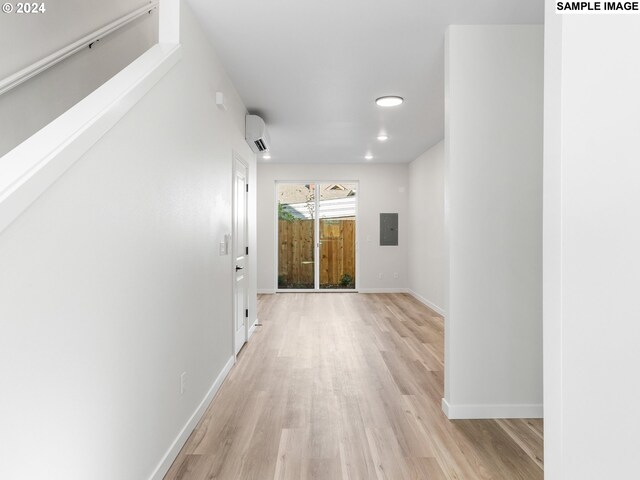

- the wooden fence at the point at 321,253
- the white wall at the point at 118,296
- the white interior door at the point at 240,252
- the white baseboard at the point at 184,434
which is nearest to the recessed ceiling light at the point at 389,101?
the white interior door at the point at 240,252

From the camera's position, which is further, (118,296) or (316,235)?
(316,235)

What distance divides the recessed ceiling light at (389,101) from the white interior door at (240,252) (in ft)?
5.15

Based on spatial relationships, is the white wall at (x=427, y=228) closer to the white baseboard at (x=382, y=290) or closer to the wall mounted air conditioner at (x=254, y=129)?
the white baseboard at (x=382, y=290)

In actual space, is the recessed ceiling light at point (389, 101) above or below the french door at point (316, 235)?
above

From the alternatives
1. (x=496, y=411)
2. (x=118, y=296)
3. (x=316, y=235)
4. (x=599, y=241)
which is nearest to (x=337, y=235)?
(x=316, y=235)

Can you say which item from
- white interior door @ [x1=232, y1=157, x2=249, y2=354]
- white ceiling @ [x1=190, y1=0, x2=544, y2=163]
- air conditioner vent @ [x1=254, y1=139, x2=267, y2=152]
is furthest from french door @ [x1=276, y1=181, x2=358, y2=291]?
white interior door @ [x1=232, y1=157, x2=249, y2=354]

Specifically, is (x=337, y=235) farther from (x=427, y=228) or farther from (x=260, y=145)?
(x=260, y=145)

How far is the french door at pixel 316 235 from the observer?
8.08 m

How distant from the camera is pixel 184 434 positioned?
2.29m

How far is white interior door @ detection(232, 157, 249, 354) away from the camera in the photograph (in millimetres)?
3793

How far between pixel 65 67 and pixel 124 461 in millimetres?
2338

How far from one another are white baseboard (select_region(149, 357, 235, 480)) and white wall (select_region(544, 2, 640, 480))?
1.74 metres

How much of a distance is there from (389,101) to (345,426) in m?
3.11

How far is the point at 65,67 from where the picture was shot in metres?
2.54
